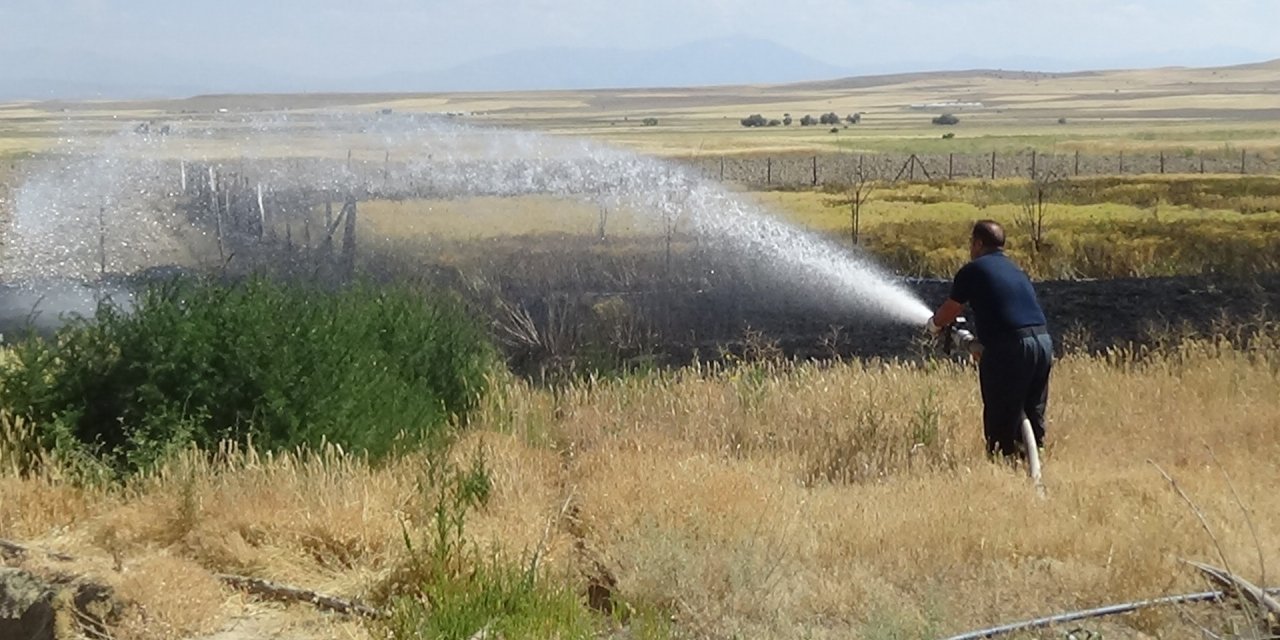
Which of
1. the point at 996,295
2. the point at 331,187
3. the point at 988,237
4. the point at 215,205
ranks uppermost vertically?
the point at 988,237

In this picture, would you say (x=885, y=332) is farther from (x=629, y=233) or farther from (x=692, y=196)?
(x=692, y=196)

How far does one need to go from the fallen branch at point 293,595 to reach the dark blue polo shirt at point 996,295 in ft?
12.6

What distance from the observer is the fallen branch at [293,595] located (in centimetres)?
646

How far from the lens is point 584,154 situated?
4184 centimetres

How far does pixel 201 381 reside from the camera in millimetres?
9289

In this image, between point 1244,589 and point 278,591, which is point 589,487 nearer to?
point 278,591

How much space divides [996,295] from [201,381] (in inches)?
190

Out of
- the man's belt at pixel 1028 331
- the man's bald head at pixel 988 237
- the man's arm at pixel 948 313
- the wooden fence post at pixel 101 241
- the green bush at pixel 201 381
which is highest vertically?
the man's bald head at pixel 988 237

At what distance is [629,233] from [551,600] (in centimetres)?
2549

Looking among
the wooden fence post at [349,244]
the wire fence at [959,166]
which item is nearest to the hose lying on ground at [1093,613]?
the wooden fence post at [349,244]

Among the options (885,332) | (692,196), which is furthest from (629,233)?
(885,332)

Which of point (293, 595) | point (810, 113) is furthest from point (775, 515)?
point (810, 113)

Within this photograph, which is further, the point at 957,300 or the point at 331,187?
the point at 331,187

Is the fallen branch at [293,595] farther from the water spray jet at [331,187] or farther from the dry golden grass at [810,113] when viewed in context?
the dry golden grass at [810,113]
